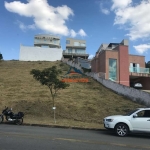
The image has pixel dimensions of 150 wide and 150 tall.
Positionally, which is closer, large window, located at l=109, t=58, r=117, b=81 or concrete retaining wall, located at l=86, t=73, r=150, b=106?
concrete retaining wall, located at l=86, t=73, r=150, b=106

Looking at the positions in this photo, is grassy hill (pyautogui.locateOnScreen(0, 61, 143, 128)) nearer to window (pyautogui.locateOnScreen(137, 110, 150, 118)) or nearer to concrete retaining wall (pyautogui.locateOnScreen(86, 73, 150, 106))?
concrete retaining wall (pyautogui.locateOnScreen(86, 73, 150, 106))

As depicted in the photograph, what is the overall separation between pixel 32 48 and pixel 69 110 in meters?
46.5

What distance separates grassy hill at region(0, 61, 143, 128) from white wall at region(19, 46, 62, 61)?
106 ft

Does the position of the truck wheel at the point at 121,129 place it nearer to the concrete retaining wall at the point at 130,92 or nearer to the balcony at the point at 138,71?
the concrete retaining wall at the point at 130,92

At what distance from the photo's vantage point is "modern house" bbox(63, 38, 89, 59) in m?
72.9

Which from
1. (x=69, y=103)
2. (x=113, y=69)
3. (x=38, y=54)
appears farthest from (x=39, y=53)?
(x=69, y=103)

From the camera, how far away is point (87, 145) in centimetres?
726

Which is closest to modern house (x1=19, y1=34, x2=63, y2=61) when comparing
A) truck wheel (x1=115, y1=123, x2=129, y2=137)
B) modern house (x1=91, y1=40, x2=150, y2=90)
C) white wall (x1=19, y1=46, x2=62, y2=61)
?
white wall (x1=19, y1=46, x2=62, y2=61)

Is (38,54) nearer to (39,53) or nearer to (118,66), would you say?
(39,53)

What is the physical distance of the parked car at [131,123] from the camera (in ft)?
32.7

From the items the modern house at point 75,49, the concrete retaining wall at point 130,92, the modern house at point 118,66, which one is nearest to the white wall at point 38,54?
the modern house at point 75,49

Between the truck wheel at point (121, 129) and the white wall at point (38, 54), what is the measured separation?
5314cm

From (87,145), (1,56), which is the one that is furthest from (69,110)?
(1,56)

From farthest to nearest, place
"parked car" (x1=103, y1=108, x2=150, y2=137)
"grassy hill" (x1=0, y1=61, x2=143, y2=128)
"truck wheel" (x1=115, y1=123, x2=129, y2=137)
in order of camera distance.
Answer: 1. "grassy hill" (x1=0, y1=61, x2=143, y2=128)
2. "truck wheel" (x1=115, y1=123, x2=129, y2=137)
3. "parked car" (x1=103, y1=108, x2=150, y2=137)
